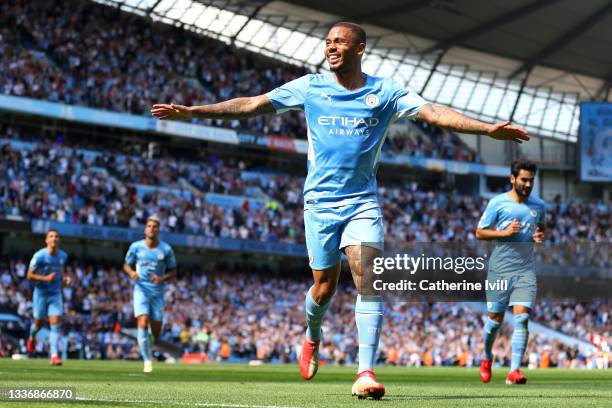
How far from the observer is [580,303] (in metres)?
55.2

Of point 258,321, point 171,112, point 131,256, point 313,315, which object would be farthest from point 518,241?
point 258,321

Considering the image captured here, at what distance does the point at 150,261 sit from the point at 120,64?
3411 cm

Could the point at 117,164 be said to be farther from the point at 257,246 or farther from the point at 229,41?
the point at 229,41

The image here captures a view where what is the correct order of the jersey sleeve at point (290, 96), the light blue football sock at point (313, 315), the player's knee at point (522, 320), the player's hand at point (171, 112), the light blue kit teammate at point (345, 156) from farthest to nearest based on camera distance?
1. the player's knee at point (522, 320)
2. the light blue football sock at point (313, 315)
3. the jersey sleeve at point (290, 96)
4. the light blue kit teammate at point (345, 156)
5. the player's hand at point (171, 112)

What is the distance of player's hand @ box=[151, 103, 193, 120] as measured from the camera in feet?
26.7

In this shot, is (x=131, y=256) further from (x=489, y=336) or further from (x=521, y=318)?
(x=521, y=318)

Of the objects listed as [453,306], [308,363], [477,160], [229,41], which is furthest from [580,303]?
[308,363]

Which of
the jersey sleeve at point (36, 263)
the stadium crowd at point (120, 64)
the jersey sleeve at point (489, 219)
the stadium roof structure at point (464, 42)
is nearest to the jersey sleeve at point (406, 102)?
the jersey sleeve at point (489, 219)

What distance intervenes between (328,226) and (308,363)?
1.63 meters

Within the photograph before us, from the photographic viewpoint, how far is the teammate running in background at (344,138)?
8242 mm

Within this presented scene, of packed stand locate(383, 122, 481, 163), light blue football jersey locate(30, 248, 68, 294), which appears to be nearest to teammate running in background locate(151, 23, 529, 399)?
light blue football jersey locate(30, 248, 68, 294)

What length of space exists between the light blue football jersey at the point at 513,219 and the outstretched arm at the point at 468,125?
5.10 meters

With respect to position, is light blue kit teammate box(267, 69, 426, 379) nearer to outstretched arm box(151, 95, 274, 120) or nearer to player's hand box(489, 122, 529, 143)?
outstretched arm box(151, 95, 274, 120)

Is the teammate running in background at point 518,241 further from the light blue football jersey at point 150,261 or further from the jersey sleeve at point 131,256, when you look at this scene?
the jersey sleeve at point 131,256
